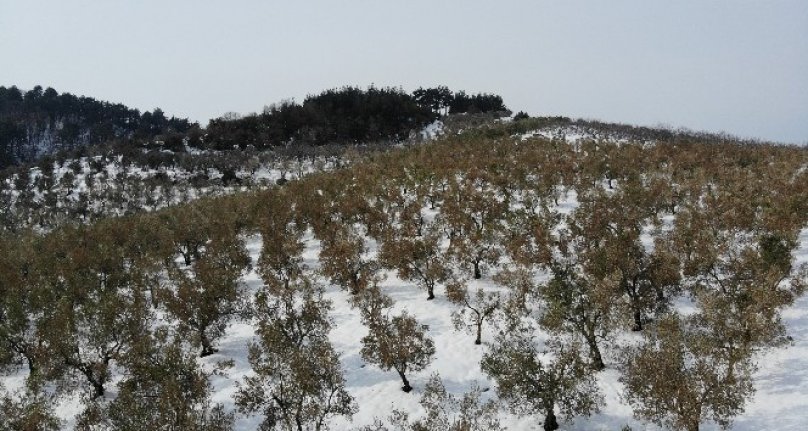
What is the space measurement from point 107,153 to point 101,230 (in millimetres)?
112834

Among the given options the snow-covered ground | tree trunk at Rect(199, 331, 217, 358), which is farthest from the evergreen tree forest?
the snow-covered ground

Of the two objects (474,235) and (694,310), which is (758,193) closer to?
(694,310)

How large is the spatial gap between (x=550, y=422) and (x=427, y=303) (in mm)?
24723

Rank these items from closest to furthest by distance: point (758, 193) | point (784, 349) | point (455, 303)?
point (784, 349) → point (455, 303) → point (758, 193)

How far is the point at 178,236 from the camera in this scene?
80.9 metres

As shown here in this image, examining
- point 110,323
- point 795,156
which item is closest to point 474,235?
point 110,323

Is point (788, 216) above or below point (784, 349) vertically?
above

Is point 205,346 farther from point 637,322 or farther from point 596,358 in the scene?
point 637,322

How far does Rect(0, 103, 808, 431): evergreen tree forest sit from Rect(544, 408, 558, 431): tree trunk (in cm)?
13

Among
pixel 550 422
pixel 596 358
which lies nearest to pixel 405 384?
pixel 550 422

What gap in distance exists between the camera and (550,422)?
38.3 metres

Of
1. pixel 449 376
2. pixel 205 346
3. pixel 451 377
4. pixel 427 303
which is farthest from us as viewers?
A: pixel 427 303

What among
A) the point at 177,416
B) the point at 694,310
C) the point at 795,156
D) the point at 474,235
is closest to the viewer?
the point at 177,416

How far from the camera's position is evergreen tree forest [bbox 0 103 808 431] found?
35.8m
